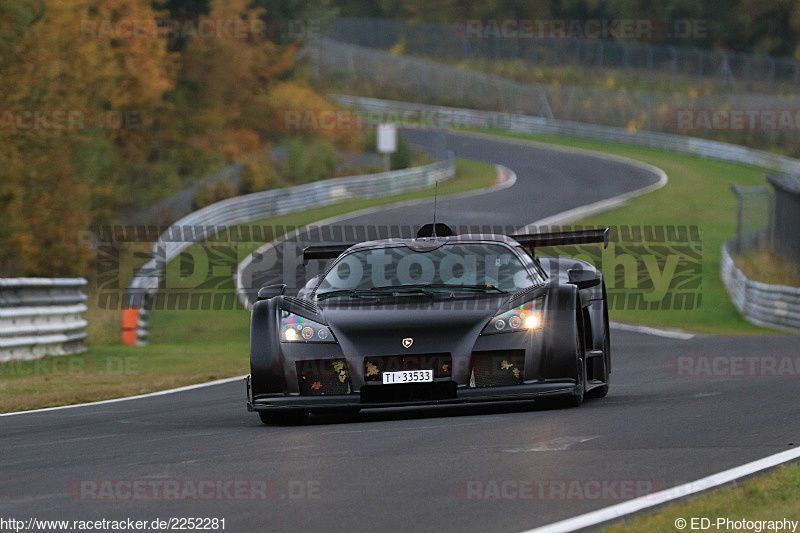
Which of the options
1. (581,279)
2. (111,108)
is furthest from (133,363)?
(111,108)

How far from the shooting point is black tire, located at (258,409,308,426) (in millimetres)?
9281

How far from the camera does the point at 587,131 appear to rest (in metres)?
70.9

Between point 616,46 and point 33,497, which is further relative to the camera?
point 616,46

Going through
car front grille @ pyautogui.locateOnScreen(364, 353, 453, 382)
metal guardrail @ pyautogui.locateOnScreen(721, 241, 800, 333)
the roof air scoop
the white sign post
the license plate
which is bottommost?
the white sign post

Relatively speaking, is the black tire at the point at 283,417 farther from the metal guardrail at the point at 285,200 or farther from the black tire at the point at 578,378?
the metal guardrail at the point at 285,200

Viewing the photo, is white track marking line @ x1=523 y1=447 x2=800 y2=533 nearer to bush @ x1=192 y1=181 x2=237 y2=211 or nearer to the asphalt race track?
the asphalt race track

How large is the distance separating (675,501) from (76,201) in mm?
35091

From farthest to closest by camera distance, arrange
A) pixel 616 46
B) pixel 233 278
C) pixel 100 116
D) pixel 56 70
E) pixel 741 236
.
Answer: pixel 616 46 → pixel 100 116 → pixel 56 70 → pixel 741 236 → pixel 233 278

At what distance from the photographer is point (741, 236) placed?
105 feet

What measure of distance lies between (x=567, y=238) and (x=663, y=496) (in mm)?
5142

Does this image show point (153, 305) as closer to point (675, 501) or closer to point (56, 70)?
point (56, 70)

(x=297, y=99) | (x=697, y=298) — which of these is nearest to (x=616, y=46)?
(x=297, y=99)

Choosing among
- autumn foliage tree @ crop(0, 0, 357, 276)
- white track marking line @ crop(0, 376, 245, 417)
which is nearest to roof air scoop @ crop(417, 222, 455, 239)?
white track marking line @ crop(0, 376, 245, 417)

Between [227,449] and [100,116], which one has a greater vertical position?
[227,449]
